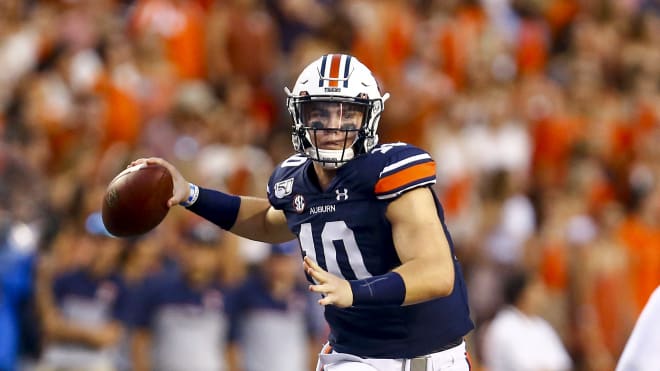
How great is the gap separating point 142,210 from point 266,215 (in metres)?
0.61

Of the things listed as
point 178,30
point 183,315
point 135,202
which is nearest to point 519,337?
point 183,315

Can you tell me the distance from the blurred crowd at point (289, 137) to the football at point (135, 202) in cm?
273

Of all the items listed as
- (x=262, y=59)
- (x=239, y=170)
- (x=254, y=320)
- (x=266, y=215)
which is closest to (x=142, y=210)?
(x=266, y=215)

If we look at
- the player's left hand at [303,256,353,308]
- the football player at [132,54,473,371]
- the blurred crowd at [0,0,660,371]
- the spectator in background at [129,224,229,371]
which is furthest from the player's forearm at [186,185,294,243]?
the spectator in background at [129,224,229,371]

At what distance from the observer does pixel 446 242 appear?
401cm

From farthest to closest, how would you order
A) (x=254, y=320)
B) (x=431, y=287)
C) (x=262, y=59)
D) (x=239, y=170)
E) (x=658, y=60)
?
(x=658, y=60), (x=262, y=59), (x=239, y=170), (x=254, y=320), (x=431, y=287)

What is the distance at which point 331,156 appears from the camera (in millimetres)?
4191

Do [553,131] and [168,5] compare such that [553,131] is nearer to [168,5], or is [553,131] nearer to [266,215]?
[168,5]

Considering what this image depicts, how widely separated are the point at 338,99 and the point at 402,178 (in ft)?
1.20

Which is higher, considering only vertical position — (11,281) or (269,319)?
(11,281)

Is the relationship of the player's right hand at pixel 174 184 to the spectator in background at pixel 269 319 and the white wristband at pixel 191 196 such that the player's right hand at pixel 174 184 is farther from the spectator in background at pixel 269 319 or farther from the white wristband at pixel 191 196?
the spectator in background at pixel 269 319

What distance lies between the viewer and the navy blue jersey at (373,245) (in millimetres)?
4133

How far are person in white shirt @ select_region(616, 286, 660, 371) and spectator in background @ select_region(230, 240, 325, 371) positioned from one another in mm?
3892

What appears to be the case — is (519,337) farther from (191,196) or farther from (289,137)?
(289,137)
